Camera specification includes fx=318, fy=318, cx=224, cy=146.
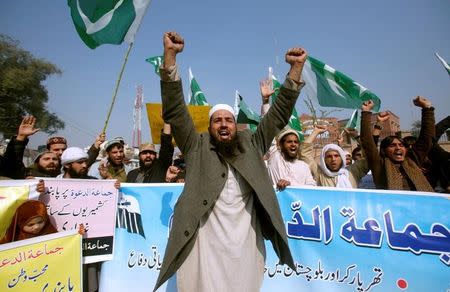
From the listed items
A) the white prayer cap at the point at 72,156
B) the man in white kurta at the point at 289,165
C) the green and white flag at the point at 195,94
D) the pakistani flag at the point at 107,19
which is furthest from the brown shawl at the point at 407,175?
the green and white flag at the point at 195,94

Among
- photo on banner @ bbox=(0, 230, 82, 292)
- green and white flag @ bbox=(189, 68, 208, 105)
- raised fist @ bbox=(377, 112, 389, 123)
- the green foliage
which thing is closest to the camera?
photo on banner @ bbox=(0, 230, 82, 292)

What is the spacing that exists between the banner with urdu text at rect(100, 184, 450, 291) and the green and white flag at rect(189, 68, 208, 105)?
3461 mm

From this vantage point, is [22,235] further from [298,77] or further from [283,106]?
[298,77]

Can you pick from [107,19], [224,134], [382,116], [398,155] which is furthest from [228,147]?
[107,19]

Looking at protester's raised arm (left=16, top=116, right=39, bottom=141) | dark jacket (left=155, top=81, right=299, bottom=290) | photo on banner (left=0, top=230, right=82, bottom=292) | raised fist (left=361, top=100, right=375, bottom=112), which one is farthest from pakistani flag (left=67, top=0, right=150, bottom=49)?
raised fist (left=361, top=100, right=375, bottom=112)

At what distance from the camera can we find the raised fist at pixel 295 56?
2.19 m

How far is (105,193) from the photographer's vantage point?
11.0ft

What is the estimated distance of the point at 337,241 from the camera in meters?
3.08

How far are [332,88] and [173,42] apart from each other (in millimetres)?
3860

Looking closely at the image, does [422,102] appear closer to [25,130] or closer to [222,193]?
[222,193]

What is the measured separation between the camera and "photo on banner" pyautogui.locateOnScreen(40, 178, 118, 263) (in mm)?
3121

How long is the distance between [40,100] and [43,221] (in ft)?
93.1

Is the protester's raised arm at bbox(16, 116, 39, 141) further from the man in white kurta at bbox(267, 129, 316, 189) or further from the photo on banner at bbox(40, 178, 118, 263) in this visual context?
the man in white kurta at bbox(267, 129, 316, 189)

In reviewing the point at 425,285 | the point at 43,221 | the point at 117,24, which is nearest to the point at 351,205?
the point at 425,285
